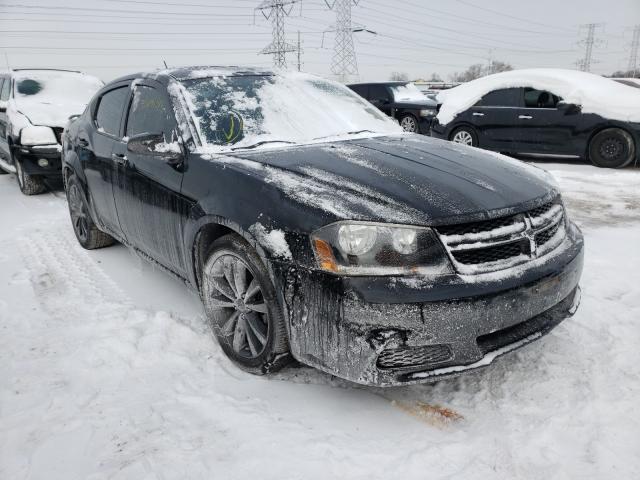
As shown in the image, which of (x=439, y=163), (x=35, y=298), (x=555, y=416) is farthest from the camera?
(x=35, y=298)

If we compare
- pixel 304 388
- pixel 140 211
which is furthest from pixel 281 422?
pixel 140 211

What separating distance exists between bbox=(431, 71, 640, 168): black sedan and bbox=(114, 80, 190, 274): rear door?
5.77 metres

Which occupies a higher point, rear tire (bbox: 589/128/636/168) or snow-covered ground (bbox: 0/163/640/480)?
rear tire (bbox: 589/128/636/168)

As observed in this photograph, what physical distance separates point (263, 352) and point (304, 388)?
28 centimetres

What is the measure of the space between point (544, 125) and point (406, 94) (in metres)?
5.59

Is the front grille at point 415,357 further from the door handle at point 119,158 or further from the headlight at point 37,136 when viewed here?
the headlight at point 37,136

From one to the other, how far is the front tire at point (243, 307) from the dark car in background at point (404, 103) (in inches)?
407

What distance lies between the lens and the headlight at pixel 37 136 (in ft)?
21.9

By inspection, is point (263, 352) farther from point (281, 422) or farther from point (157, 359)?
point (157, 359)

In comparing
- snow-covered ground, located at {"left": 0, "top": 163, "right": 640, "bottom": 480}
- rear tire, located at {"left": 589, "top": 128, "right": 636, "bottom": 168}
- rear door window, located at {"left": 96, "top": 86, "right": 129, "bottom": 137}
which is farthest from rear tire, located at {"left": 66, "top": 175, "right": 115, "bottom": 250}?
rear tire, located at {"left": 589, "top": 128, "right": 636, "bottom": 168}

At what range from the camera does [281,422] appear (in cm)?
219

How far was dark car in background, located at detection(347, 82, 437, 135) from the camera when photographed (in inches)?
491

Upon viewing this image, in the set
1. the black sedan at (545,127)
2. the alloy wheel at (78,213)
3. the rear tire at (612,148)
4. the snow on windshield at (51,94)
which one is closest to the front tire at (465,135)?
the black sedan at (545,127)

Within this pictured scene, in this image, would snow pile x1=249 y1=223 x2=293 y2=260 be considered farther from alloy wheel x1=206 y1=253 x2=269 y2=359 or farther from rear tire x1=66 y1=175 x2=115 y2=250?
rear tire x1=66 y1=175 x2=115 y2=250
